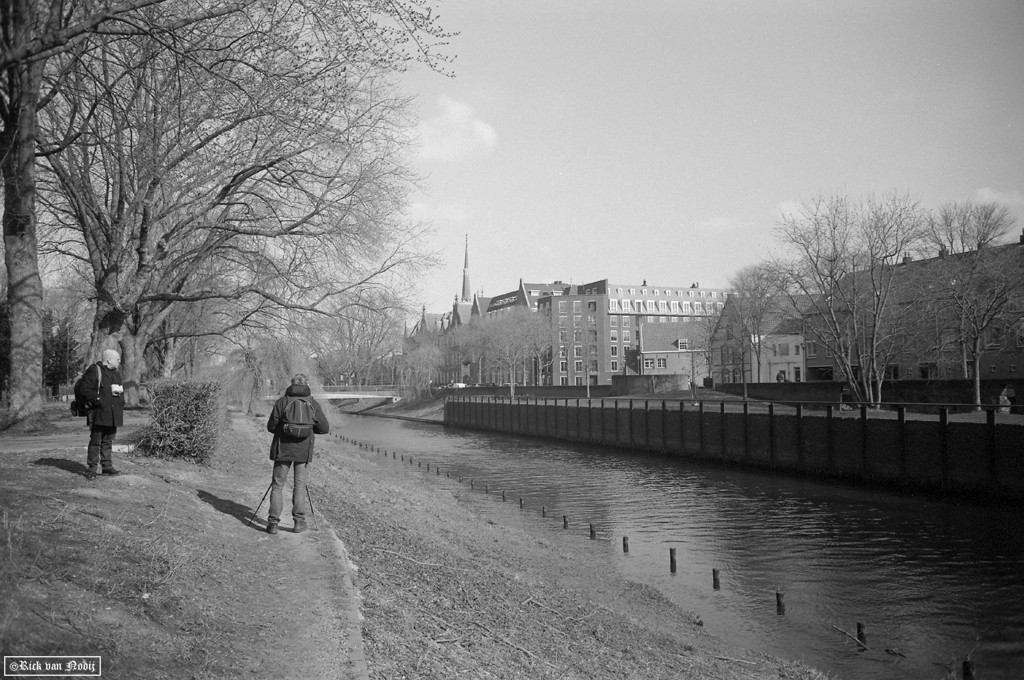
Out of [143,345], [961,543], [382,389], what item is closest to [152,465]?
[143,345]

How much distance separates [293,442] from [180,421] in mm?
4140

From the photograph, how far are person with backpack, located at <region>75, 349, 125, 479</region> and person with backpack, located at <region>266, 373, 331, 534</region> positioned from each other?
2260 millimetres

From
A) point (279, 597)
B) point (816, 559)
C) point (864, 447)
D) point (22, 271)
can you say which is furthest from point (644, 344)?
point (279, 597)

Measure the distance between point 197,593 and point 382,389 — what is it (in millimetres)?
95256

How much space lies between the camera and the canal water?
12.4 metres

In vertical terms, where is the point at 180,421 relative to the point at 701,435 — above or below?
above

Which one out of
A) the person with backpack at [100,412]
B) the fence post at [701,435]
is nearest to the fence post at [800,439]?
the fence post at [701,435]

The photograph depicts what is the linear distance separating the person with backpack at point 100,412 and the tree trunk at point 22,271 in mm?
6436

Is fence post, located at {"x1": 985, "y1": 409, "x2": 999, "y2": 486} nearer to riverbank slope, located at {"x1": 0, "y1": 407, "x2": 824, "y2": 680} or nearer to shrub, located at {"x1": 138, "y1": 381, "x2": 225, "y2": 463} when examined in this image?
riverbank slope, located at {"x1": 0, "y1": 407, "x2": 824, "y2": 680}

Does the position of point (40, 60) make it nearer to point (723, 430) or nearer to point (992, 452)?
point (992, 452)

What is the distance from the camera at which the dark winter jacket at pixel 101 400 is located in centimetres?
1030

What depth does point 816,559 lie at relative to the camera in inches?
712

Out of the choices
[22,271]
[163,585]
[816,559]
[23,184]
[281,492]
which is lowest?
[816,559]

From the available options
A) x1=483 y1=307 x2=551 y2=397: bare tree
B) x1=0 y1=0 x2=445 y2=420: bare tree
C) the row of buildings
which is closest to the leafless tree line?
the row of buildings
